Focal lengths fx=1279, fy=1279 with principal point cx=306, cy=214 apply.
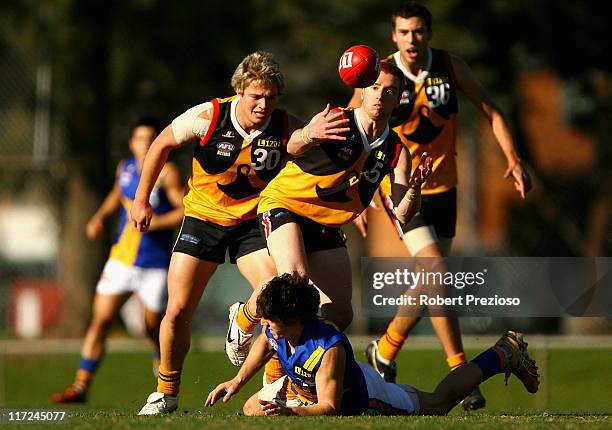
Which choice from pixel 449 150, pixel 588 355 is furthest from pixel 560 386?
pixel 449 150

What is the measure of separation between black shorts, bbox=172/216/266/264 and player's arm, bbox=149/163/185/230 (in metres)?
3.01

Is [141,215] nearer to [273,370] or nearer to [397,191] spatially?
[273,370]

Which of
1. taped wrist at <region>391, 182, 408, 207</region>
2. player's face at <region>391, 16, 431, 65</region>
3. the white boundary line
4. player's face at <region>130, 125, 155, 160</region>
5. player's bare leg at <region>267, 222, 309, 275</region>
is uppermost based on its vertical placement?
player's face at <region>391, 16, 431, 65</region>

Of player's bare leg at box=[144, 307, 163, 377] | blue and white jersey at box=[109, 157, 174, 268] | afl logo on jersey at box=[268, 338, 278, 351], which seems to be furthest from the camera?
blue and white jersey at box=[109, 157, 174, 268]

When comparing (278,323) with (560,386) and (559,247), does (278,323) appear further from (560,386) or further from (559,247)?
(559,247)

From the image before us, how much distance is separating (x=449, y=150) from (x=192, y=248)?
2.16 m

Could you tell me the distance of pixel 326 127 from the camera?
24.8 ft

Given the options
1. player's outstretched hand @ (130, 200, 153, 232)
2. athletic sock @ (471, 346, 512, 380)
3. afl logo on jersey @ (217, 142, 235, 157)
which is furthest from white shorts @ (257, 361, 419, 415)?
afl logo on jersey @ (217, 142, 235, 157)

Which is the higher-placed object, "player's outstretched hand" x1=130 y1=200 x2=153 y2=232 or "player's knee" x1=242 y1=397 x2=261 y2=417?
"player's outstretched hand" x1=130 y1=200 x2=153 y2=232

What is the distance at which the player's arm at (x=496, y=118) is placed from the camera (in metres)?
9.15

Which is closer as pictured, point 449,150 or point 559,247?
point 449,150

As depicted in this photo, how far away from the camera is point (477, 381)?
7.88 m

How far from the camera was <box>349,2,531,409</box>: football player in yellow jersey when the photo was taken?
9.03 meters

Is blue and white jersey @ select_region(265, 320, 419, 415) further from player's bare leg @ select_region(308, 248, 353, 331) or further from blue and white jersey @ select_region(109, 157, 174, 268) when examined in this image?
blue and white jersey @ select_region(109, 157, 174, 268)
